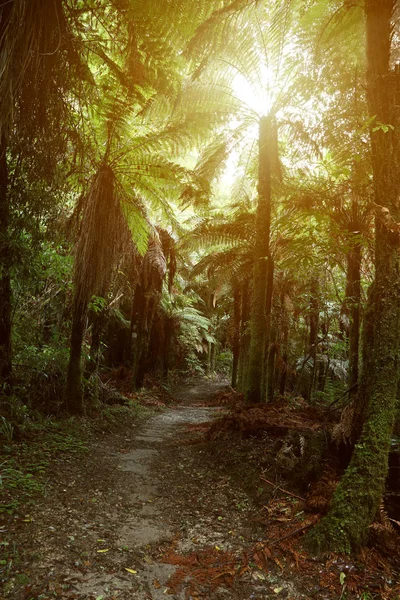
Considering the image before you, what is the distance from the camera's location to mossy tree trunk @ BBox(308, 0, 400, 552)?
2.86 m

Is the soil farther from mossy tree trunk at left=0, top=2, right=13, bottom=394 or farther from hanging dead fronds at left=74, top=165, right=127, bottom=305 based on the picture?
hanging dead fronds at left=74, top=165, right=127, bottom=305

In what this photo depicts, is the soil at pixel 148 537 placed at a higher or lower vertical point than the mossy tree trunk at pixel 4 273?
lower

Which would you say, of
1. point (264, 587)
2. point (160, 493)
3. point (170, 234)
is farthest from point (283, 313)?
point (264, 587)

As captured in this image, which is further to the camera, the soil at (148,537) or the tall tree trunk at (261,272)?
the tall tree trunk at (261,272)

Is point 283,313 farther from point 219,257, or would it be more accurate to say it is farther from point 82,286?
point 82,286

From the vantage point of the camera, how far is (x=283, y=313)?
11.6 meters

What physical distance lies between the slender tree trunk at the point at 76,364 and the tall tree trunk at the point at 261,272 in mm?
3187

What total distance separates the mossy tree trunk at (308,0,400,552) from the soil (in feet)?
1.06

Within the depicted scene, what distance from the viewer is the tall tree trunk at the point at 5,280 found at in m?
4.57

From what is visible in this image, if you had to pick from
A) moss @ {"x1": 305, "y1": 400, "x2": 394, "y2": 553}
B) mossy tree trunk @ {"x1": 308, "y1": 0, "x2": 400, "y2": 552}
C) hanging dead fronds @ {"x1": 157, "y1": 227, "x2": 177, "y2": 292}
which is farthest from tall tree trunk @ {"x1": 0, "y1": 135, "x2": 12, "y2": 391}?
hanging dead fronds @ {"x1": 157, "y1": 227, "x2": 177, "y2": 292}

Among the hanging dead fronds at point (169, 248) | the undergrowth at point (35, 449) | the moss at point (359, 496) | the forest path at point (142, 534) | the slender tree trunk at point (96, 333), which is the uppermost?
the hanging dead fronds at point (169, 248)

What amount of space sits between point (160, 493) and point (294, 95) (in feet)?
20.6

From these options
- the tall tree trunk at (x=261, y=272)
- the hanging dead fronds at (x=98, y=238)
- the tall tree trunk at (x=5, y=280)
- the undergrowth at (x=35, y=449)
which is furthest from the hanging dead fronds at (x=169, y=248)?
the tall tree trunk at (x=5, y=280)

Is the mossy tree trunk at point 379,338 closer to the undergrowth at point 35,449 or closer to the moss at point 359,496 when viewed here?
the moss at point 359,496
